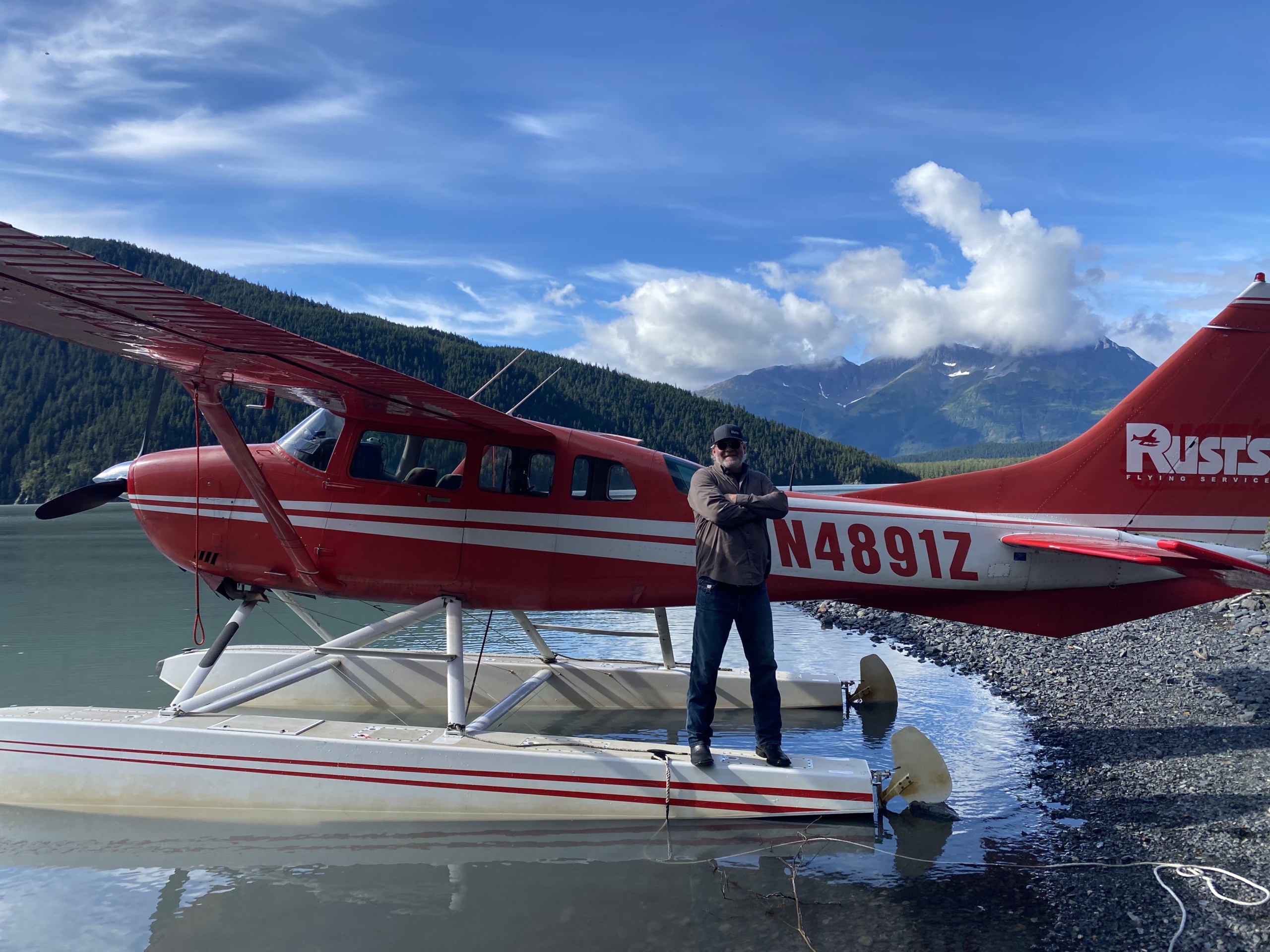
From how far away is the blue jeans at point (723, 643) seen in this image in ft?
16.1

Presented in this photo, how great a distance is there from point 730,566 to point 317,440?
11.0 feet

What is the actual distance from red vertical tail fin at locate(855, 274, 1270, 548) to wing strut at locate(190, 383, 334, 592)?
4877 millimetres

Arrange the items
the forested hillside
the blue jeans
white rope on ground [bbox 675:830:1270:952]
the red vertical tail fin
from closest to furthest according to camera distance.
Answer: white rope on ground [bbox 675:830:1270:952], the blue jeans, the red vertical tail fin, the forested hillside

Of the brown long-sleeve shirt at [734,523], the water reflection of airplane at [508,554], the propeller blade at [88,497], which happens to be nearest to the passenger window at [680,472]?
the water reflection of airplane at [508,554]

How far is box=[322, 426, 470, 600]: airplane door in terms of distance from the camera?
6.00 meters

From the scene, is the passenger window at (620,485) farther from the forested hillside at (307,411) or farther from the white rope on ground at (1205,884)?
the forested hillside at (307,411)

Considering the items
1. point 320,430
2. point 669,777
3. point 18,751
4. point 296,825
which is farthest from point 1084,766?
point 18,751

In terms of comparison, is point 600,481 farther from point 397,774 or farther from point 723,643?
point 397,774

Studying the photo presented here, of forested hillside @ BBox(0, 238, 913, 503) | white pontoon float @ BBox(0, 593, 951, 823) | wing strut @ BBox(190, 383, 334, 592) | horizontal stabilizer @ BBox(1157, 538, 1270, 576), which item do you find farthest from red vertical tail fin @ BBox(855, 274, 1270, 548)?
forested hillside @ BBox(0, 238, 913, 503)

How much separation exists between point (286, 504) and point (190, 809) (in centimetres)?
216

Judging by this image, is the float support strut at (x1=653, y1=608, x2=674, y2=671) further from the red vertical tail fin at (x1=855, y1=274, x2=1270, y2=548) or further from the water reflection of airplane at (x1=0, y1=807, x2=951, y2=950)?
the red vertical tail fin at (x1=855, y1=274, x2=1270, y2=548)

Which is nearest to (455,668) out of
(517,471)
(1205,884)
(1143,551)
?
(517,471)

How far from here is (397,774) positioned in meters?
5.30

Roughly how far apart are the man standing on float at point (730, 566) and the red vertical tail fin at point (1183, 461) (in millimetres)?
2253
